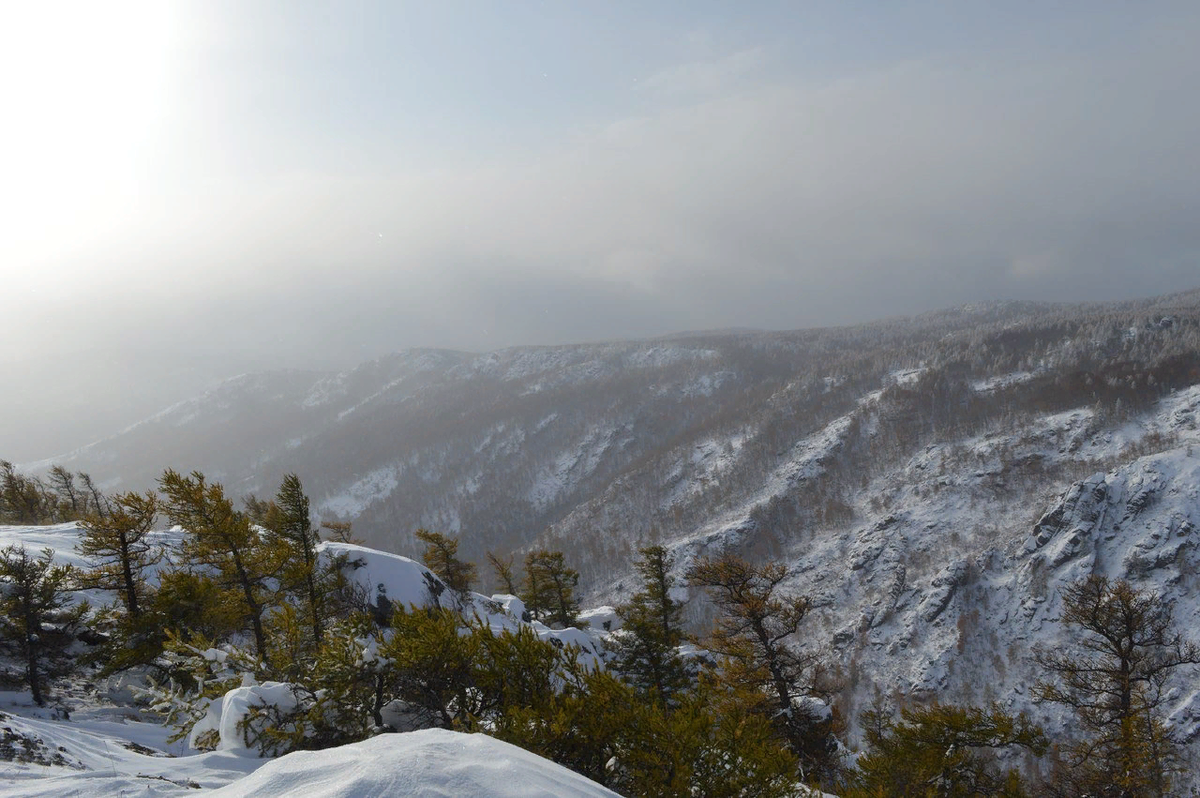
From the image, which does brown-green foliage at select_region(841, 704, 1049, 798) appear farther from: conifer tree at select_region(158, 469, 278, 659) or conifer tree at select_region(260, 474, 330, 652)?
conifer tree at select_region(158, 469, 278, 659)

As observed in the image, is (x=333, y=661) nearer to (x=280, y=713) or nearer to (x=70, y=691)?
(x=280, y=713)

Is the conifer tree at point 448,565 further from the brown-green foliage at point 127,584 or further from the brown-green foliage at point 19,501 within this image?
the brown-green foliage at point 19,501

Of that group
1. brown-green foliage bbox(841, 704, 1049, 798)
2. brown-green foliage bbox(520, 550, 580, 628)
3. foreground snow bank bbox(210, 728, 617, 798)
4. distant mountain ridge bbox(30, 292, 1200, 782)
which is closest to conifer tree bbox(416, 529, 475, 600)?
brown-green foliage bbox(520, 550, 580, 628)

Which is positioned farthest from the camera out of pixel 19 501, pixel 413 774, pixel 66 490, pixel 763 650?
pixel 66 490

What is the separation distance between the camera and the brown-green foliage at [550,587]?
4228cm

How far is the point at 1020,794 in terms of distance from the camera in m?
13.0

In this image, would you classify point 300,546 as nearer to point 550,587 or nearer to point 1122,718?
point 550,587

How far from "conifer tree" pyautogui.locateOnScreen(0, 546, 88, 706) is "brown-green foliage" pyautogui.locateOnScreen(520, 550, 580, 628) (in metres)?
27.4

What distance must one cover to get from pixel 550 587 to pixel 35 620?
31217mm

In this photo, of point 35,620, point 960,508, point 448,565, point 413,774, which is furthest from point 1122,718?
point 960,508

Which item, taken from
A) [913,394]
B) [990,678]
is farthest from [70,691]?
[913,394]

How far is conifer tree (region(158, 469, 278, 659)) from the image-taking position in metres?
17.5

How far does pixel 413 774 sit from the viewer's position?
586 cm

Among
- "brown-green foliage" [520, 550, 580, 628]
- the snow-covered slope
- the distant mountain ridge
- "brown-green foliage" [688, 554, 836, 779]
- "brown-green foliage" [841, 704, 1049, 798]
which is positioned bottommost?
the distant mountain ridge
